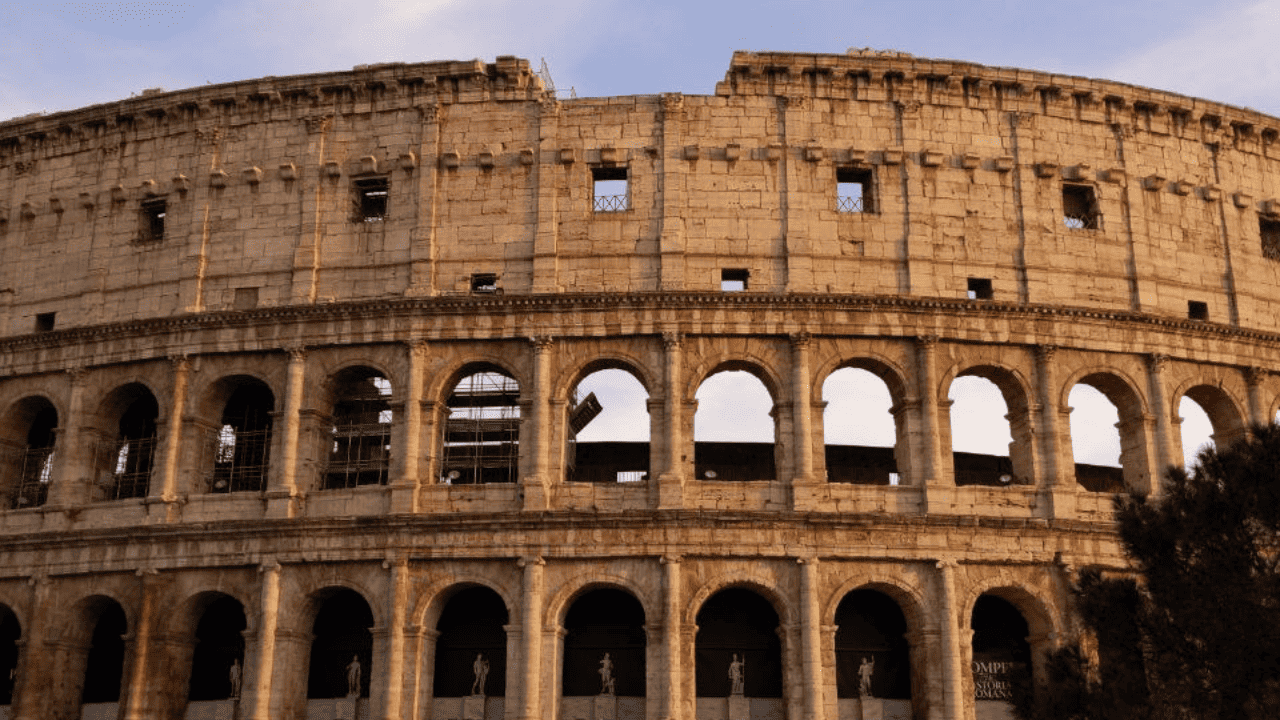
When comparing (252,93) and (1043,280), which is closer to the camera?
(1043,280)

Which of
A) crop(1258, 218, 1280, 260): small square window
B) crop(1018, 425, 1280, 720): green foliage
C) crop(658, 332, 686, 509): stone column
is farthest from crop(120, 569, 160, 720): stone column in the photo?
crop(1258, 218, 1280, 260): small square window

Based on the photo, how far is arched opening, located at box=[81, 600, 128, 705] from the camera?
96.3 ft

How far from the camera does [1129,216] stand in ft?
99.1

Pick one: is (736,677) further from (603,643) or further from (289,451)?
(289,451)

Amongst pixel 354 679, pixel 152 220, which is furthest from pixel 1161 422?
pixel 152 220

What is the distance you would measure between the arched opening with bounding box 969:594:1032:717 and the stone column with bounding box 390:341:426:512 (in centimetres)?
1231

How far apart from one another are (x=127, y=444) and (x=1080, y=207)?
23624 millimetres

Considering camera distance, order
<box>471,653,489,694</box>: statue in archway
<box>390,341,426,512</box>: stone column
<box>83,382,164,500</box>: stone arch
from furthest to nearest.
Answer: <box>83,382,164,500</box>: stone arch < <box>390,341,426,512</box>: stone column < <box>471,653,489,694</box>: statue in archway

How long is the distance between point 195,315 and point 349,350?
3712 millimetres

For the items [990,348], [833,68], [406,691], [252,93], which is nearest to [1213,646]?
[990,348]

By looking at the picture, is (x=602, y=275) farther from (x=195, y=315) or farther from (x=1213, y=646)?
(x=1213, y=646)

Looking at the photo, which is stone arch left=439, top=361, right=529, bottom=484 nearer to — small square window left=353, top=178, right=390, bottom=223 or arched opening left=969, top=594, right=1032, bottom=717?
small square window left=353, top=178, right=390, bottom=223

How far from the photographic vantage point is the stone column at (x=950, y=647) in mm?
25531

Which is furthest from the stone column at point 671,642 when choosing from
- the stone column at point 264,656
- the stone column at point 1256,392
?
the stone column at point 1256,392
